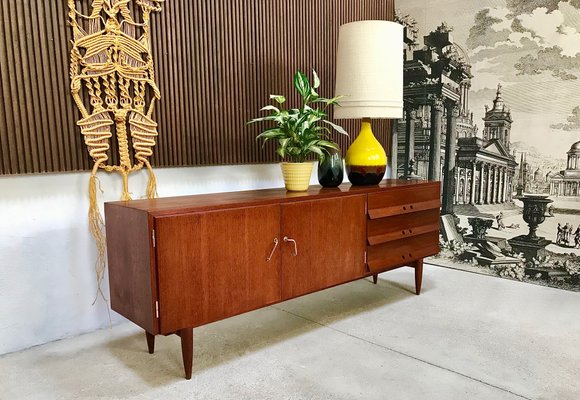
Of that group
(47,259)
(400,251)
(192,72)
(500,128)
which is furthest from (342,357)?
(500,128)

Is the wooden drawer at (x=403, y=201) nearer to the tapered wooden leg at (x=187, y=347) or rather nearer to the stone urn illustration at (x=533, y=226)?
the stone urn illustration at (x=533, y=226)

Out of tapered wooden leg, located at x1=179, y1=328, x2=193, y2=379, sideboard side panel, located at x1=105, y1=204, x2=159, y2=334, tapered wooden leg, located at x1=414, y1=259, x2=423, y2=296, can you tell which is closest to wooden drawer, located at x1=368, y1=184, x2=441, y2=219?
tapered wooden leg, located at x1=414, y1=259, x2=423, y2=296

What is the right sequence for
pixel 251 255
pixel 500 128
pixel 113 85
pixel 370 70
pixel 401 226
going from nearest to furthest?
pixel 251 255
pixel 113 85
pixel 370 70
pixel 401 226
pixel 500 128

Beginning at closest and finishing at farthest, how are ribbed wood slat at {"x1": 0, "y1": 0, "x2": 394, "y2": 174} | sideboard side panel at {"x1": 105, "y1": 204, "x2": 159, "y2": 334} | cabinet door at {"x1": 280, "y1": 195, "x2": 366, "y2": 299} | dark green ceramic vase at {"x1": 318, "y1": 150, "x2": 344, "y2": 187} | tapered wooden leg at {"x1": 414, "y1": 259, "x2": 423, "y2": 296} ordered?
1. sideboard side panel at {"x1": 105, "y1": 204, "x2": 159, "y2": 334}
2. ribbed wood slat at {"x1": 0, "y1": 0, "x2": 394, "y2": 174}
3. cabinet door at {"x1": 280, "y1": 195, "x2": 366, "y2": 299}
4. dark green ceramic vase at {"x1": 318, "y1": 150, "x2": 344, "y2": 187}
5. tapered wooden leg at {"x1": 414, "y1": 259, "x2": 423, "y2": 296}

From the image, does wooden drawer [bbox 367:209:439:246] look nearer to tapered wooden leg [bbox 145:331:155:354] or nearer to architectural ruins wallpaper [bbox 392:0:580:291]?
architectural ruins wallpaper [bbox 392:0:580:291]

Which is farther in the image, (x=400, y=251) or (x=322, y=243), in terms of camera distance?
(x=400, y=251)

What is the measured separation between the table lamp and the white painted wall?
134 centimetres

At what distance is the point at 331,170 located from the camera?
8.82ft

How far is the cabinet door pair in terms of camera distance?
1818mm

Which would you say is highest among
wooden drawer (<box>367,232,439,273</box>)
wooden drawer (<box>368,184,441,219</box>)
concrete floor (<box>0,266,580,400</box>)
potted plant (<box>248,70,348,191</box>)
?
potted plant (<box>248,70,348,191</box>)

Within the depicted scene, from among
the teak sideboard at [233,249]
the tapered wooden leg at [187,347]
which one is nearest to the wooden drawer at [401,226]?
the teak sideboard at [233,249]

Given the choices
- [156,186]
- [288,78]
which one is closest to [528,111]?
[288,78]

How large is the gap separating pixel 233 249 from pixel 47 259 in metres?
→ 1.06

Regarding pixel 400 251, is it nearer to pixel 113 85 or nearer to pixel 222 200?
pixel 222 200
